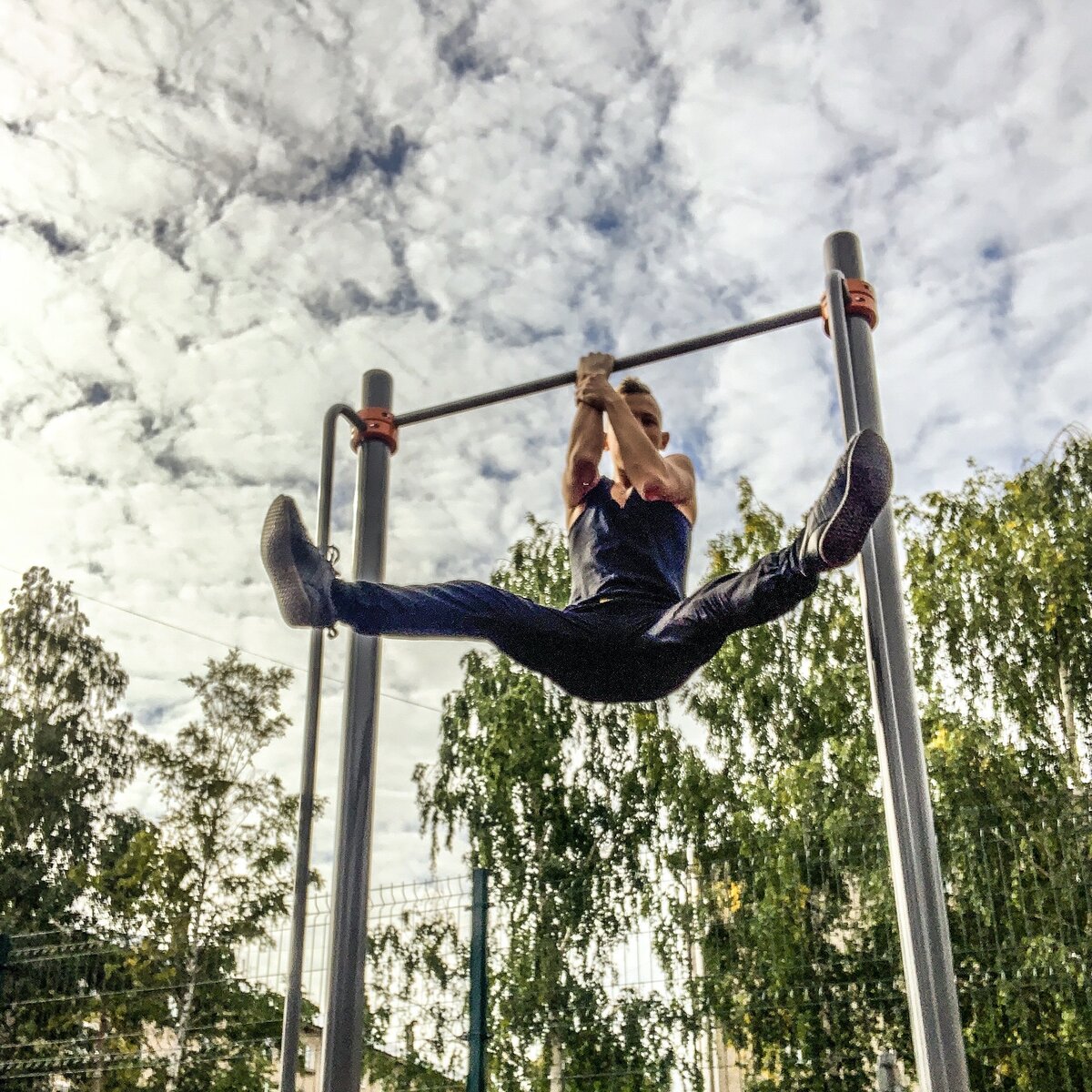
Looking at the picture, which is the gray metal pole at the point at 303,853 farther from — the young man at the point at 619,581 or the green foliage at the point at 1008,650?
the green foliage at the point at 1008,650

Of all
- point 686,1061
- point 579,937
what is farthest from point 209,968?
point 686,1061

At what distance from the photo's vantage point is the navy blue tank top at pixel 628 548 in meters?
3.45

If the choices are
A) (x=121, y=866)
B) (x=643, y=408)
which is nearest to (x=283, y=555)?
(x=643, y=408)

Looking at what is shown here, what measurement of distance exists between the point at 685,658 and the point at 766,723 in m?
11.2

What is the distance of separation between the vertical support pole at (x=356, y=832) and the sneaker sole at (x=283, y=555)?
992 millimetres

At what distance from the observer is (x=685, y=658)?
3.24m

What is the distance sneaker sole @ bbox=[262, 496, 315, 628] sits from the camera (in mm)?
2975

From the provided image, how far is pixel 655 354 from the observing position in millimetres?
4020

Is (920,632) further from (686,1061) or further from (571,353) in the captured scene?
(571,353)

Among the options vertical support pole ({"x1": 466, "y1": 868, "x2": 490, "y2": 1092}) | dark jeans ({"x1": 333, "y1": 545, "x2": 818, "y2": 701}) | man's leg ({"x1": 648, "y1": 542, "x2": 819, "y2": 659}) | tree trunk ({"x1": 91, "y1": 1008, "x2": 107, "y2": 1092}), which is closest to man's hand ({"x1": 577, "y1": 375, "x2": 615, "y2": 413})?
dark jeans ({"x1": 333, "y1": 545, "x2": 818, "y2": 701})

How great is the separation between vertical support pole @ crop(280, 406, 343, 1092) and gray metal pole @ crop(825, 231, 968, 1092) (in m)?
1.66

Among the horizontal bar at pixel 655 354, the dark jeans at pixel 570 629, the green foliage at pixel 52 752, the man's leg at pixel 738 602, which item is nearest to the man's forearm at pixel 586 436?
the horizontal bar at pixel 655 354

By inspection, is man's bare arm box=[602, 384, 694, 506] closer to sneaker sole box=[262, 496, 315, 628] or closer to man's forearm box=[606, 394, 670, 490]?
man's forearm box=[606, 394, 670, 490]

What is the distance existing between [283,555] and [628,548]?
105 centimetres
